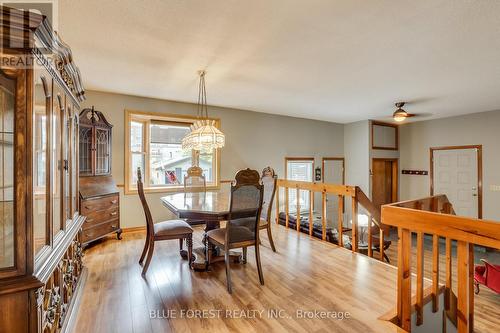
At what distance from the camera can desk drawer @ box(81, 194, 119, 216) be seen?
3.20 m

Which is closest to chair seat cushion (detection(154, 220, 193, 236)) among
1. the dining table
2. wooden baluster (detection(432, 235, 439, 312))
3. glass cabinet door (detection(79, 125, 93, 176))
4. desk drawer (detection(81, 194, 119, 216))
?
the dining table

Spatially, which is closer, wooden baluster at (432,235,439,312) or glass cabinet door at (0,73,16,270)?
glass cabinet door at (0,73,16,270)

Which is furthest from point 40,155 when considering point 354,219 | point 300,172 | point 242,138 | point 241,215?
point 300,172

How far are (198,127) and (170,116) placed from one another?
5.70ft

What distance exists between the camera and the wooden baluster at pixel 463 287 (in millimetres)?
1519

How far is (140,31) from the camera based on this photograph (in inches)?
84.4

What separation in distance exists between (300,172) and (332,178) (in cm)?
113

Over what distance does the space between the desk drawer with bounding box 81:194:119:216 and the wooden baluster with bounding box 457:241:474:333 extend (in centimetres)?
388

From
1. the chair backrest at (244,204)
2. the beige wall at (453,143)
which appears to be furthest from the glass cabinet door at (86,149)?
the beige wall at (453,143)

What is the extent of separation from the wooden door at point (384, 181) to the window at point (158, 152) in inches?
176

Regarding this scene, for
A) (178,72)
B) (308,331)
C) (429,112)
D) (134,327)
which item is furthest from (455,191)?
(134,327)

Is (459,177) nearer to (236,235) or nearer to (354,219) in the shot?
(354,219)

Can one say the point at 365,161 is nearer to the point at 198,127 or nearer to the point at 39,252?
the point at 198,127

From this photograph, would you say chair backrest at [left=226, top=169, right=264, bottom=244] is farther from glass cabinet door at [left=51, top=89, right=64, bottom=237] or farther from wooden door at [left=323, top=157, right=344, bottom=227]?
wooden door at [left=323, top=157, right=344, bottom=227]
